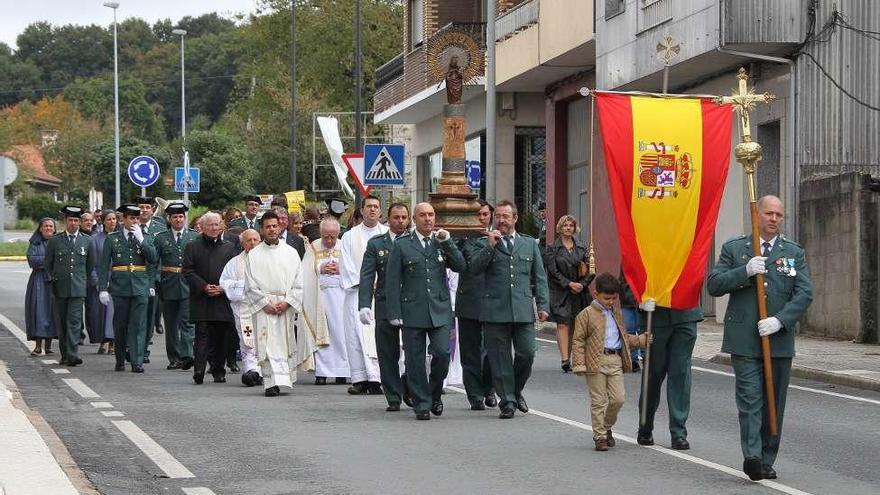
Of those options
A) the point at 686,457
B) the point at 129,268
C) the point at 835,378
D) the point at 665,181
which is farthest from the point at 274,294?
the point at 686,457

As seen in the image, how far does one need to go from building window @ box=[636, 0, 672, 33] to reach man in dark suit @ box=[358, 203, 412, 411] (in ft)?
46.3

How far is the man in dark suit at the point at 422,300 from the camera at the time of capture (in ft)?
49.5

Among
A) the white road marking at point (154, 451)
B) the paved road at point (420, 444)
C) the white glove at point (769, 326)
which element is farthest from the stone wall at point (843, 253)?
the white glove at point (769, 326)

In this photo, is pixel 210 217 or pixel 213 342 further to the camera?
pixel 210 217

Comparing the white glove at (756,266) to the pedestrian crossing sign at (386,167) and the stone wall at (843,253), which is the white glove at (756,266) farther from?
the pedestrian crossing sign at (386,167)

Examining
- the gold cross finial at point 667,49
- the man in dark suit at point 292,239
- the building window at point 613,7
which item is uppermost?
the building window at point 613,7

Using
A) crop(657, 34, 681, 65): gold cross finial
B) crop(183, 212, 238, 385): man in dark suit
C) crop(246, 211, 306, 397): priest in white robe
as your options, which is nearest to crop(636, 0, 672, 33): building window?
crop(657, 34, 681, 65): gold cross finial

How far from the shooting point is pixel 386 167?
94.1ft

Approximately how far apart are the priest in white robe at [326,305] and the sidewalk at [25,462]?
4672 millimetres

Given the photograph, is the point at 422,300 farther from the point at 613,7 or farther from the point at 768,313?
the point at 613,7

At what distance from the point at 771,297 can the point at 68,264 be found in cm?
1315

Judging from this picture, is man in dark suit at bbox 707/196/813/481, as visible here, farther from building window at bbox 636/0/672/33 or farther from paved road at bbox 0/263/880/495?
building window at bbox 636/0/672/33

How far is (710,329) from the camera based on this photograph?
27641mm

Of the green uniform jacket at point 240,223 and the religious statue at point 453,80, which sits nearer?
the green uniform jacket at point 240,223
